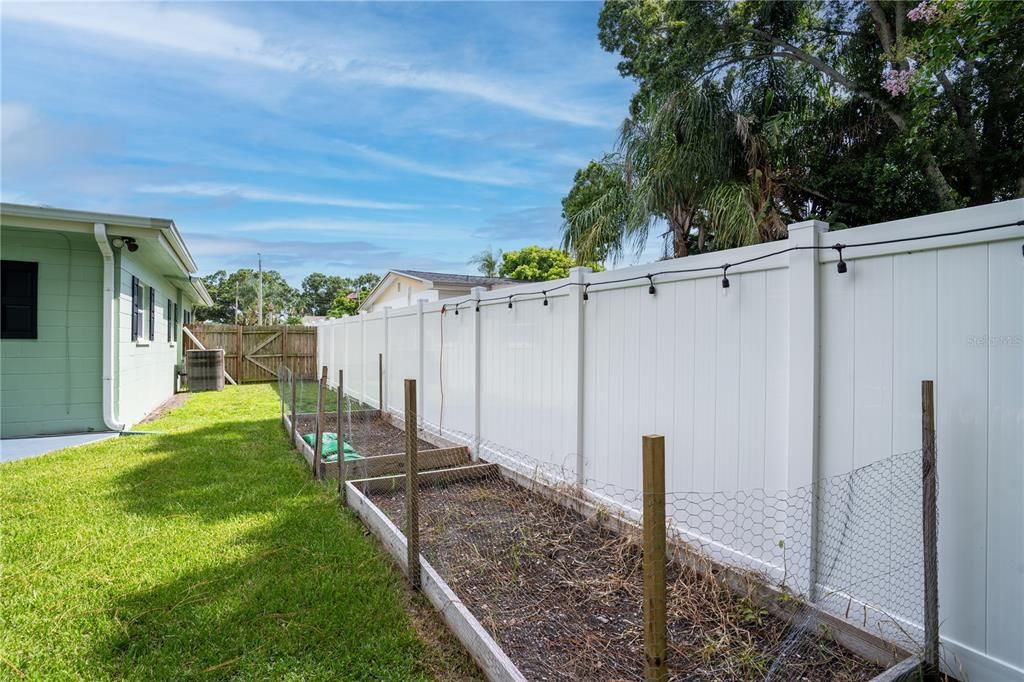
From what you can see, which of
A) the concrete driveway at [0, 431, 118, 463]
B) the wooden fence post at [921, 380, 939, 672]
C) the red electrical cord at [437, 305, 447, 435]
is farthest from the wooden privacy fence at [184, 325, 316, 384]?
the wooden fence post at [921, 380, 939, 672]

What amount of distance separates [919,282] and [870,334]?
27 cm

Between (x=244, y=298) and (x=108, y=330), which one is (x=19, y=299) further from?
(x=244, y=298)

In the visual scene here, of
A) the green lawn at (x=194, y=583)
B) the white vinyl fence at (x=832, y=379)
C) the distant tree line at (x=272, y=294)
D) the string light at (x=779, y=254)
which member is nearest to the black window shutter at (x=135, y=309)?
the green lawn at (x=194, y=583)

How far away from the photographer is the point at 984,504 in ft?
6.17

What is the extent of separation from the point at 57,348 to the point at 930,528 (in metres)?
8.52

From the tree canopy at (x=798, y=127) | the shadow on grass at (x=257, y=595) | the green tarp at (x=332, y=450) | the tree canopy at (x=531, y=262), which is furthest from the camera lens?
the tree canopy at (x=531, y=262)

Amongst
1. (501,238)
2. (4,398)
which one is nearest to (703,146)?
(4,398)

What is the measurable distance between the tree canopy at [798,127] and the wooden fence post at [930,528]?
5983 mm

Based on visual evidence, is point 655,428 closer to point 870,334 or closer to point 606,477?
point 606,477

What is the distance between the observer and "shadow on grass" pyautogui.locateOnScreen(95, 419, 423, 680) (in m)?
2.24

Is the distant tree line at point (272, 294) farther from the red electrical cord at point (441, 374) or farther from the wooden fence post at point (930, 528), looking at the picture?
Result: the wooden fence post at point (930, 528)

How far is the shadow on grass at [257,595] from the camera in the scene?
7.36ft

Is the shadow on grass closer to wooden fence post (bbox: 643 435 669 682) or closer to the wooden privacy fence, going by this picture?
wooden fence post (bbox: 643 435 669 682)

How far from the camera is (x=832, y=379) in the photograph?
234 centimetres
